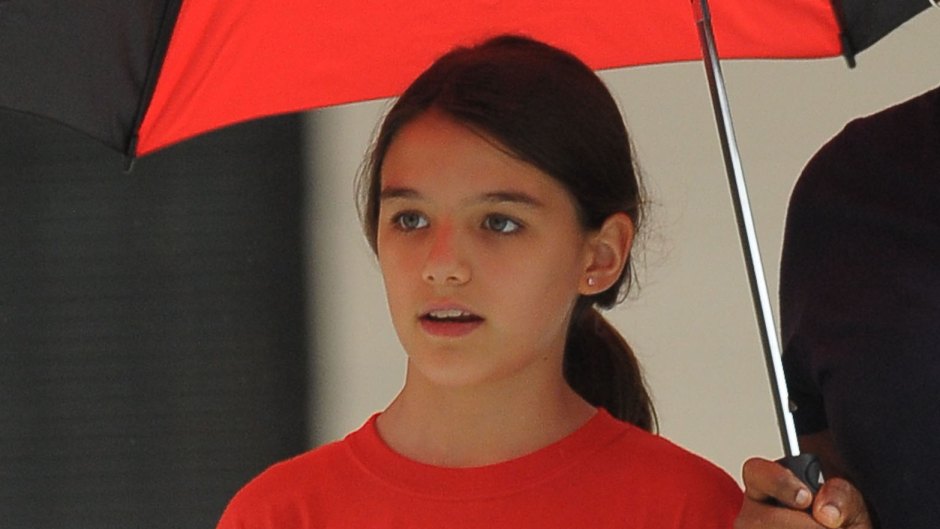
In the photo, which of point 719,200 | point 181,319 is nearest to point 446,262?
point 719,200

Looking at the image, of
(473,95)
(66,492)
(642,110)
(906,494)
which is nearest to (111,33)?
(473,95)

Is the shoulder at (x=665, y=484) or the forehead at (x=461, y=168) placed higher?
the forehead at (x=461, y=168)

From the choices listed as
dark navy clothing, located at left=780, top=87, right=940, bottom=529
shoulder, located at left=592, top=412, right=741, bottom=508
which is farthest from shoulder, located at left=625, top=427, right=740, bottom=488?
dark navy clothing, located at left=780, top=87, right=940, bottom=529

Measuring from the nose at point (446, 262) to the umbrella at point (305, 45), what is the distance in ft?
1.09

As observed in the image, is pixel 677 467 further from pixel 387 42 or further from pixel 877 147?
pixel 387 42

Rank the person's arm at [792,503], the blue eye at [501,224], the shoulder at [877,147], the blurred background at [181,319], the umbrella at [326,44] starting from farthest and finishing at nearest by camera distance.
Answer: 1. the blurred background at [181,319]
2. the umbrella at [326,44]
3. the blue eye at [501,224]
4. the shoulder at [877,147]
5. the person's arm at [792,503]

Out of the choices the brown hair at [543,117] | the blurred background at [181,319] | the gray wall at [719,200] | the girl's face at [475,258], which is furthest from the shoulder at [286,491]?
the blurred background at [181,319]

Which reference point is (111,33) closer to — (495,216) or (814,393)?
(495,216)

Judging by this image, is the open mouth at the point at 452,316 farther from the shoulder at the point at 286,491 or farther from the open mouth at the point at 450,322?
the shoulder at the point at 286,491

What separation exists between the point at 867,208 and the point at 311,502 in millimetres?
642

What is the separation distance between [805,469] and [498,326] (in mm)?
333

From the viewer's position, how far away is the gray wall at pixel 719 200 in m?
2.83

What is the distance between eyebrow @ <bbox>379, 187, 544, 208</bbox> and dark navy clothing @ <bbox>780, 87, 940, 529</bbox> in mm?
257

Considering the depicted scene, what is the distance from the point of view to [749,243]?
1.66 m
